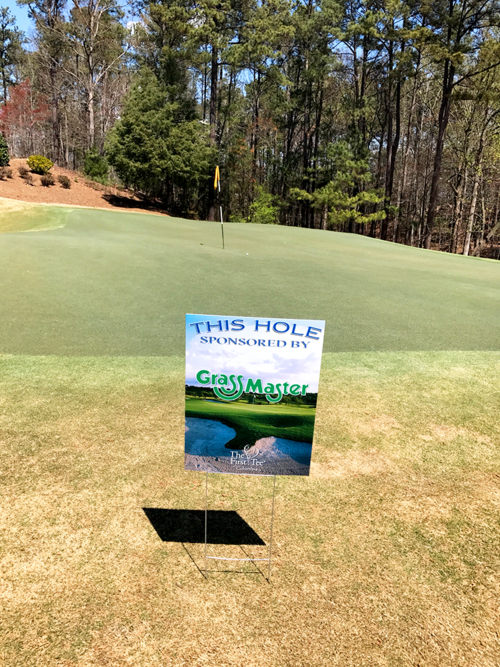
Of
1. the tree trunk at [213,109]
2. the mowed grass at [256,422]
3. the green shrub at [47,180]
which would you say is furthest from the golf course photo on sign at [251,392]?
the green shrub at [47,180]

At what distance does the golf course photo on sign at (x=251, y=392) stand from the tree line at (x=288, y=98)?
86.8 feet

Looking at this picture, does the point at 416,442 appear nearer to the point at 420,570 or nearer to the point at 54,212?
the point at 420,570

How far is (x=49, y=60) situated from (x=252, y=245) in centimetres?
3357

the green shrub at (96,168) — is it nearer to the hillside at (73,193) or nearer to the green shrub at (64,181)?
the hillside at (73,193)

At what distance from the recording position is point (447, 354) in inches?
281

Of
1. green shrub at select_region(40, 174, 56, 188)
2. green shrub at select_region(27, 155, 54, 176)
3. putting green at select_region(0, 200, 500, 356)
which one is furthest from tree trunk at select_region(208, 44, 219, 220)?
putting green at select_region(0, 200, 500, 356)

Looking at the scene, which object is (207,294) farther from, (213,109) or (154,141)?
(213,109)

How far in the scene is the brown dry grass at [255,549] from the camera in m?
2.51

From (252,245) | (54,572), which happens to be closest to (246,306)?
(54,572)

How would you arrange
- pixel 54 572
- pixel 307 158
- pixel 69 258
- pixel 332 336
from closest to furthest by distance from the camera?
pixel 54 572 → pixel 332 336 → pixel 69 258 → pixel 307 158

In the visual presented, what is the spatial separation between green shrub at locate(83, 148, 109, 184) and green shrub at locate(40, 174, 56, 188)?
14.1ft

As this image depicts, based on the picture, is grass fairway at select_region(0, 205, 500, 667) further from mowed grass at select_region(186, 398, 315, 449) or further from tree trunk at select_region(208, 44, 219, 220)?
tree trunk at select_region(208, 44, 219, 220)

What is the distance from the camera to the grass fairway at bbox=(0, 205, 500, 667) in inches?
100

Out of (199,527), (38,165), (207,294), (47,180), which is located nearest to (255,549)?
(199,527)
